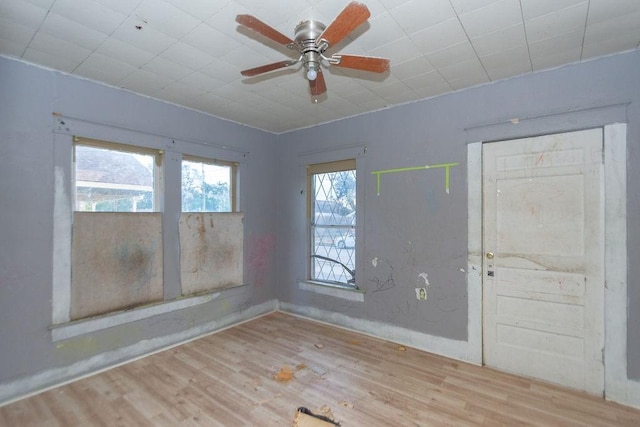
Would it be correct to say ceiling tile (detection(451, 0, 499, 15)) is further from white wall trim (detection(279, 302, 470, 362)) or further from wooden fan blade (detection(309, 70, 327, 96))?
white wall trim (detection(279, 302, 470, 362))

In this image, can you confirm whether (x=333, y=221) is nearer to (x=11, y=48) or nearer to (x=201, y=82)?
(x=201, y=82)

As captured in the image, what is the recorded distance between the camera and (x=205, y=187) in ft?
12.6

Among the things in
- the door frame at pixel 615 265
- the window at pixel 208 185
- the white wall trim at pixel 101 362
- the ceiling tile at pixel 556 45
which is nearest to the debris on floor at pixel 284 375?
the white wall trim at pixel 101 362

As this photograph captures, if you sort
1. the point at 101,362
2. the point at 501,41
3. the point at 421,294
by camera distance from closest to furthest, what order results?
the point at 501,41
the point at 101,362
the point at 421,294

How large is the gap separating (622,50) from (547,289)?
2.01 meters

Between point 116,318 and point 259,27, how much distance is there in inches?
117

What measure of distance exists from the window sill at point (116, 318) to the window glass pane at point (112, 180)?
1042 millimetres

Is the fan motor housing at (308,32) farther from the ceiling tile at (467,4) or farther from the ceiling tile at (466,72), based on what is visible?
the ceiling tile at (466,72)

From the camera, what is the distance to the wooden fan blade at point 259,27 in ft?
5.01

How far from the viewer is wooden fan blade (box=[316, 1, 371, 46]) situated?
1.47 m

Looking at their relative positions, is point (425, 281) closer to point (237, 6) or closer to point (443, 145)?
point (443, 145)

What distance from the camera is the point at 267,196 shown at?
4547 mm

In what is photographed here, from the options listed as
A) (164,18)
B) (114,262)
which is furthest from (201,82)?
(114,262)

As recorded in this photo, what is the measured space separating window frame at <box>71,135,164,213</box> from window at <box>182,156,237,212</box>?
0.28 metres
